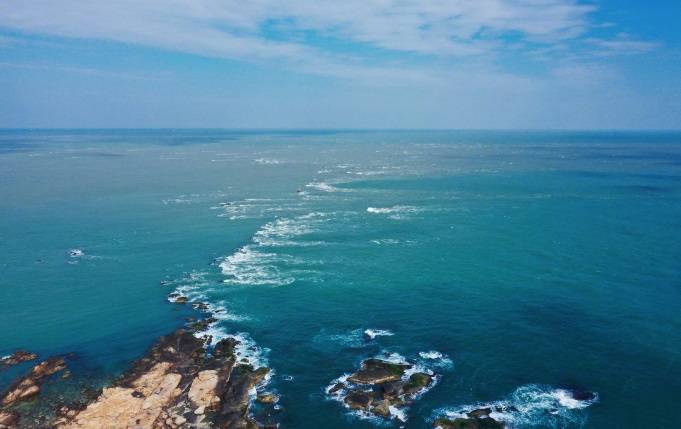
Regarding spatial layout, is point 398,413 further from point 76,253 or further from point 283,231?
point 76,253

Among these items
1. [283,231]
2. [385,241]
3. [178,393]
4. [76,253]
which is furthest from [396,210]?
[178,393]

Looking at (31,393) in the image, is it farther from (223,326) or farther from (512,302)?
(512,302)

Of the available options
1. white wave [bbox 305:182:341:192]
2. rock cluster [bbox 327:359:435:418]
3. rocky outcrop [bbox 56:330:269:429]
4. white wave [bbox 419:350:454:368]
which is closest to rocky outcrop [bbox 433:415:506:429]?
rock cluster [bbox 327:359:435:418]

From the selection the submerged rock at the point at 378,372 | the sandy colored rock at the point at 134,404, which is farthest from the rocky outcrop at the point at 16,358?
the submerged rock at the point at 378,372

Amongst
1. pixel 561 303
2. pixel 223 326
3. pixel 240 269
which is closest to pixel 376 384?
pixel 223 326

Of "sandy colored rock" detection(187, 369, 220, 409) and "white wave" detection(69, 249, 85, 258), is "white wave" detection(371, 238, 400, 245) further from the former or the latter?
"white wave" detection(69, 249, 85, 258)
